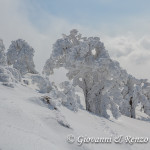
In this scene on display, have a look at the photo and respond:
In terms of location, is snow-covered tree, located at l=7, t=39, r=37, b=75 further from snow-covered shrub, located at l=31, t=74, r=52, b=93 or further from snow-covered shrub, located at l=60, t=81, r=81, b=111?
snow-covered shrub, located at l=60, t=81, r=81, b=111

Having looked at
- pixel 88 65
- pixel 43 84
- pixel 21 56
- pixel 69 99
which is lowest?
pixel 69 99

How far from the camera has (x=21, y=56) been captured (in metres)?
32.0

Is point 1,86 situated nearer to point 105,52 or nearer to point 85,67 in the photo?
point 85,67

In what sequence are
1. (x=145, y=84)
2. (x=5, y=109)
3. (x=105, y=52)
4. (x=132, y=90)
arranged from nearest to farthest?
(x=5, y=109) < (x=105, y=52) < (x=132, y=90) < (x=145, y=84)

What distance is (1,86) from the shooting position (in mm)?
11273

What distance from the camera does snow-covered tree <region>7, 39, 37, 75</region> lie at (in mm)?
31438

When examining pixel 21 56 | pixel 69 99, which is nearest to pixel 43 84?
pixel 69 99

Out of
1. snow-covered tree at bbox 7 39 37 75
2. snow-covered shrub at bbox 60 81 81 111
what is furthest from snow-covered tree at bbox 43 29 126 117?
snow-covered tree at bbox 7 39 37 75

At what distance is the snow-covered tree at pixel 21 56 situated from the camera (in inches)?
1238

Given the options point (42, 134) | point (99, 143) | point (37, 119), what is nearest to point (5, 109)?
point (37, 119)

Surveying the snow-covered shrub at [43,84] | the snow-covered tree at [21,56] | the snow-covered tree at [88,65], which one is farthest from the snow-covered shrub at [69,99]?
the snow-covered tree at [21,56]

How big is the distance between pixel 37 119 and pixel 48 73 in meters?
14.9

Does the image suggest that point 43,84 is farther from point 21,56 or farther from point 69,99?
point 21,56

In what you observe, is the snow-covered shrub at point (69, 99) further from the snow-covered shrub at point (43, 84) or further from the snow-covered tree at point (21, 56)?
the snow-covered tree at point (21, 56)
